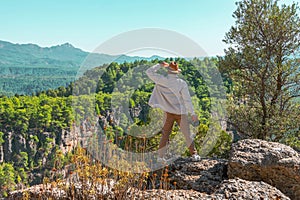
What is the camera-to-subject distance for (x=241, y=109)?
9578mm

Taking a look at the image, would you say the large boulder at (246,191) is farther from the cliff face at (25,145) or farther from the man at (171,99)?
the cliff face at (25,145)

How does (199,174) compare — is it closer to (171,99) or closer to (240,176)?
(240,176)

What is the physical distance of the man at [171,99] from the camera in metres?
5.80

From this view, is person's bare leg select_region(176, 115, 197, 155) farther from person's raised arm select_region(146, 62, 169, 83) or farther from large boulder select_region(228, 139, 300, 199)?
large boulder select_region(228, 139, 300, 199)

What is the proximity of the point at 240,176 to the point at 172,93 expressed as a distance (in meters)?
1.92

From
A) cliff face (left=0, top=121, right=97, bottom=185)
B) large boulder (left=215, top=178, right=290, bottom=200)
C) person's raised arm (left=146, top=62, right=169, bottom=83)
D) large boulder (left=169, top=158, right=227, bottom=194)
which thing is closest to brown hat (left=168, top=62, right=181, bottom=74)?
person's raised arm (left=146, top=62, right=169, bottom=83)

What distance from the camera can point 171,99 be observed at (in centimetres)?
585

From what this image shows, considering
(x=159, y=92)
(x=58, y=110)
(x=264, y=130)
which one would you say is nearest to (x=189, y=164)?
(x=159, y=92)

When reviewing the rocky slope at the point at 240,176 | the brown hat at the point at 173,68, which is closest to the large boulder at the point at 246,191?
the rocky slope at the point at 240,176

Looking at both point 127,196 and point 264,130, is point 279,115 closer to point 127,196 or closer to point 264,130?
point 264,130

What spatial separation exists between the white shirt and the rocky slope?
0.91 metres

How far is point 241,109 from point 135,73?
354cm

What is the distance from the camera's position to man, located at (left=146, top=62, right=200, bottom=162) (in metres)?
5.80

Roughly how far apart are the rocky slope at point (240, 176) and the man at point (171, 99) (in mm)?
652
